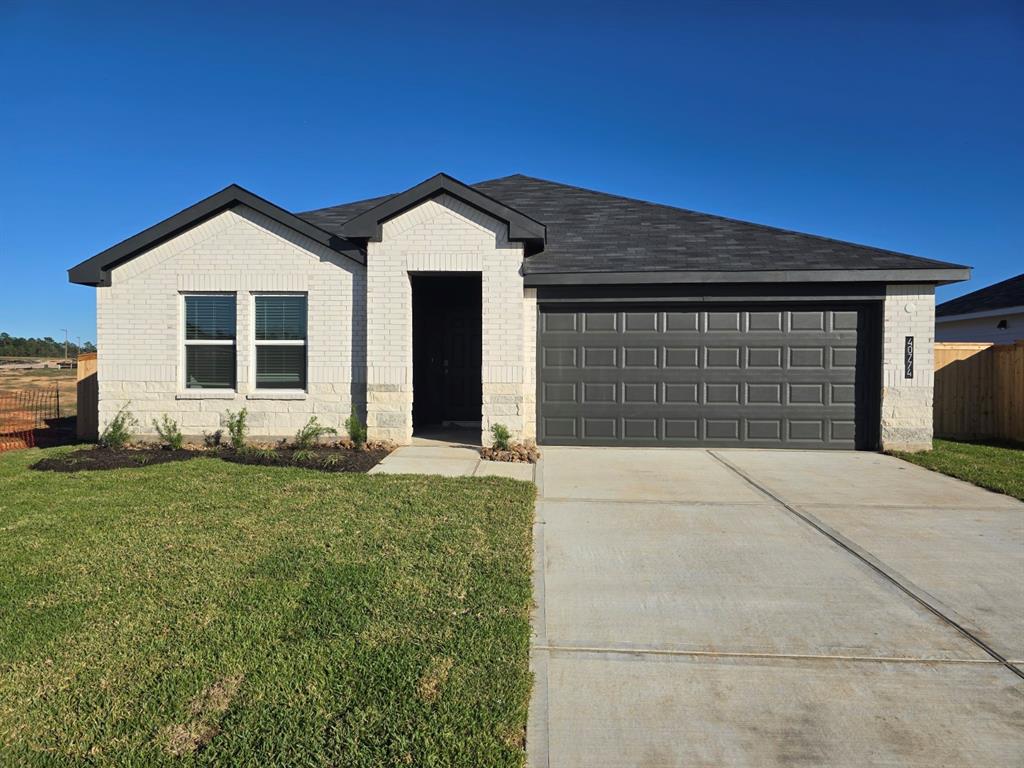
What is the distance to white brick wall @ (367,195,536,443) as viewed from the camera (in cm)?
923

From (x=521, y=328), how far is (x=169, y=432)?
603 cm

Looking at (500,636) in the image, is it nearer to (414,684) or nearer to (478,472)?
(414,684)

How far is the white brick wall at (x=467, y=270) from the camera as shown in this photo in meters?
9.23

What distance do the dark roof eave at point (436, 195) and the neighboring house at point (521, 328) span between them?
1.2 inches

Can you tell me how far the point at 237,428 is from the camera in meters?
9.45

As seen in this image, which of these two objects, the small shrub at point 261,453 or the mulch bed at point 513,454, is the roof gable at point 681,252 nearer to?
the mulch bed at point 513,454

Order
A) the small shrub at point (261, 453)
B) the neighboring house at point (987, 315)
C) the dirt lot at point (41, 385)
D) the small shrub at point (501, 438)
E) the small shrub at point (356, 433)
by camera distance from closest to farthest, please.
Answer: the small shrub at point (261, 453) < the small shrub at point (501, 438) < the small shrub at point (356, 433) < the neighboring house at point (987, 315) < the dirt lot at point (41, 385)

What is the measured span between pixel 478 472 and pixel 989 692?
563cm

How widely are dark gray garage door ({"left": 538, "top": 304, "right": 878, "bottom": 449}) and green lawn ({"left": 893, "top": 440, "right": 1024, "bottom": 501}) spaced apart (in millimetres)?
1083

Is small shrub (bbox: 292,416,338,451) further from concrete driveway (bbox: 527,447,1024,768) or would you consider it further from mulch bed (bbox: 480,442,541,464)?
concrete driveway (bbox: 527,447,1024,768)

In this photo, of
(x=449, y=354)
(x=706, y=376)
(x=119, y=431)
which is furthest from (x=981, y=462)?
(x=119, y=431)

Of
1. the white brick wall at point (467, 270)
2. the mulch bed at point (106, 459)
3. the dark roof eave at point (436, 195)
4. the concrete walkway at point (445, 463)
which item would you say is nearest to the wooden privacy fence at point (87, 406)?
the mulch bed at point (106, 459)

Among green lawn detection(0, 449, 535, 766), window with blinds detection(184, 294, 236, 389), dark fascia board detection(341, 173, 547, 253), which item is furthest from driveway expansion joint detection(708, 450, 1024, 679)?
window with blinds detection(184, 294, 236, 389)

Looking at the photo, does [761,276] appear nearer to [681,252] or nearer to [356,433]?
[681,252]
